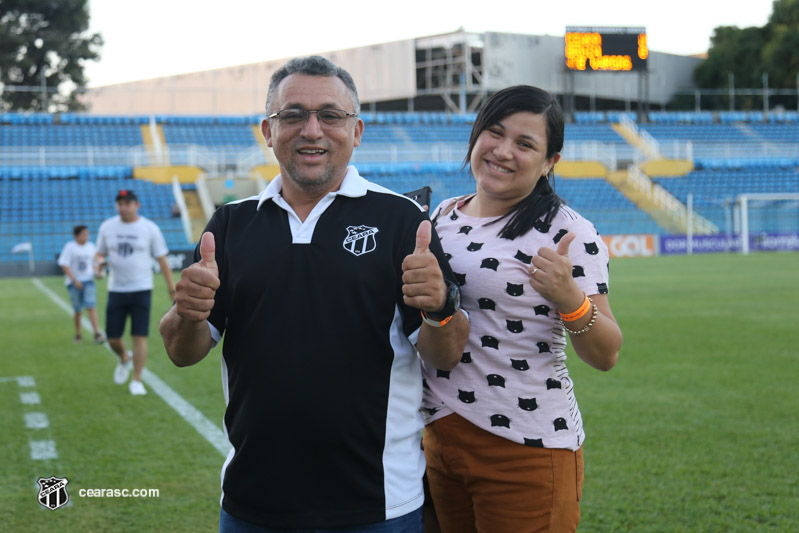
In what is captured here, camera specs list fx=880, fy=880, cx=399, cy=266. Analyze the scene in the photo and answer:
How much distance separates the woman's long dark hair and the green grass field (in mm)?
2522

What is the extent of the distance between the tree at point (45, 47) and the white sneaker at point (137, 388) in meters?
43.7

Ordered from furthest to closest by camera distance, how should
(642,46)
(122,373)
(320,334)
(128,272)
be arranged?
(642,46) → (122,373) → (128,272) → (320,334)

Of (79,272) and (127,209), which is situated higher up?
(127,209)

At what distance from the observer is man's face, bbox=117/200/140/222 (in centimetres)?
888

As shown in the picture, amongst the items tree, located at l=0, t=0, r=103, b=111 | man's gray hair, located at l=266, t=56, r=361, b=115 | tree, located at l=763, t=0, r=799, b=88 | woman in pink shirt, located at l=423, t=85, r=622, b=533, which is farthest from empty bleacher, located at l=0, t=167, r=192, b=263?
tree, located at l=763, t=0, r=799, b=88

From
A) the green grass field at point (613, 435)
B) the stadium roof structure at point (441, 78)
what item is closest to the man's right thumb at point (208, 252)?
the green grass field at point (613, 435)

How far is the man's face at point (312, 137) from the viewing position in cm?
248

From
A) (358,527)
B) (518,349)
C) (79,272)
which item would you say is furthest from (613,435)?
(79,272)

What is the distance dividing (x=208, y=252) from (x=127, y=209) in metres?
6.97

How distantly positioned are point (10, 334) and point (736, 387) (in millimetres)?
10510

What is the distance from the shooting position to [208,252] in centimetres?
237

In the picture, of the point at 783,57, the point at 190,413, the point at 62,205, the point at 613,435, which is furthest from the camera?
the point at 783,57

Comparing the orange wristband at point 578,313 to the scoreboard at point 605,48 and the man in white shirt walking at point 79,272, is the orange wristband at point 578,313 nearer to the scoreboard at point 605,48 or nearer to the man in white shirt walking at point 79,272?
the man in white shirt walking at point 79,272

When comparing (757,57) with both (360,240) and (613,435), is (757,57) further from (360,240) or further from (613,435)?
(360,240)
